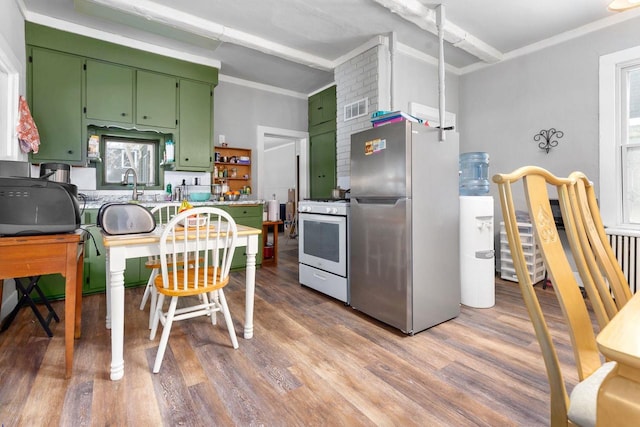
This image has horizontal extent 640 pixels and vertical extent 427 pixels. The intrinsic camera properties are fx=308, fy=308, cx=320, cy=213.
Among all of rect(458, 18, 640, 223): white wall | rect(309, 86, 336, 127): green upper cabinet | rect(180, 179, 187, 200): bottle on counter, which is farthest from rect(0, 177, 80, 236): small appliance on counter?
rect(458, 18, 640, 223): white wall

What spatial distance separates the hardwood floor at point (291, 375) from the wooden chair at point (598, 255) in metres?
0.66

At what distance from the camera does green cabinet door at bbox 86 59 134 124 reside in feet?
11.0

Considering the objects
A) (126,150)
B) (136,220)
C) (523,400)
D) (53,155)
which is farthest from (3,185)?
(523,400)

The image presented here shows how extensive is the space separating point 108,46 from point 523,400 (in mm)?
4745

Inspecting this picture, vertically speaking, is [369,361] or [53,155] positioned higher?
[53,155]

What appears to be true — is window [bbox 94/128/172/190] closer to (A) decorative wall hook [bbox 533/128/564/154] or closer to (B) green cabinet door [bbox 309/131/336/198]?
(B) green cabinet door [bbox 309/131/336/198]

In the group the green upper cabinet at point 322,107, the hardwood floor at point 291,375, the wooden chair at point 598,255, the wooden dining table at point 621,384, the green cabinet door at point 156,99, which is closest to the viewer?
the wooden dining table at point 621,384

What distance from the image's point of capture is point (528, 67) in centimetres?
377

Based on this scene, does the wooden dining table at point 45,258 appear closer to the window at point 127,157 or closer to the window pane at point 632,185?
the window at point 127,157

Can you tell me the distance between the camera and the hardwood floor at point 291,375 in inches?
55.4

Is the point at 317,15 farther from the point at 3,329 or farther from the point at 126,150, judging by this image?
the point at 3,329

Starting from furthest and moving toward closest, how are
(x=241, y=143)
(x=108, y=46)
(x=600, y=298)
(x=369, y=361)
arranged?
(x=241, y=143) < (x=108, y=46) < (x=369, y=361) < (x=600, y=298)

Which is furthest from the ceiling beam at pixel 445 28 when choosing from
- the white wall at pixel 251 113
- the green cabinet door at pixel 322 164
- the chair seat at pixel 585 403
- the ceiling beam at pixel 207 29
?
the chair seat at pixel 585 403

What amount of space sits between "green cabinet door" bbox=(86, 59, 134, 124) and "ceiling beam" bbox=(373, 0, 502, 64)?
2884 millimetres
